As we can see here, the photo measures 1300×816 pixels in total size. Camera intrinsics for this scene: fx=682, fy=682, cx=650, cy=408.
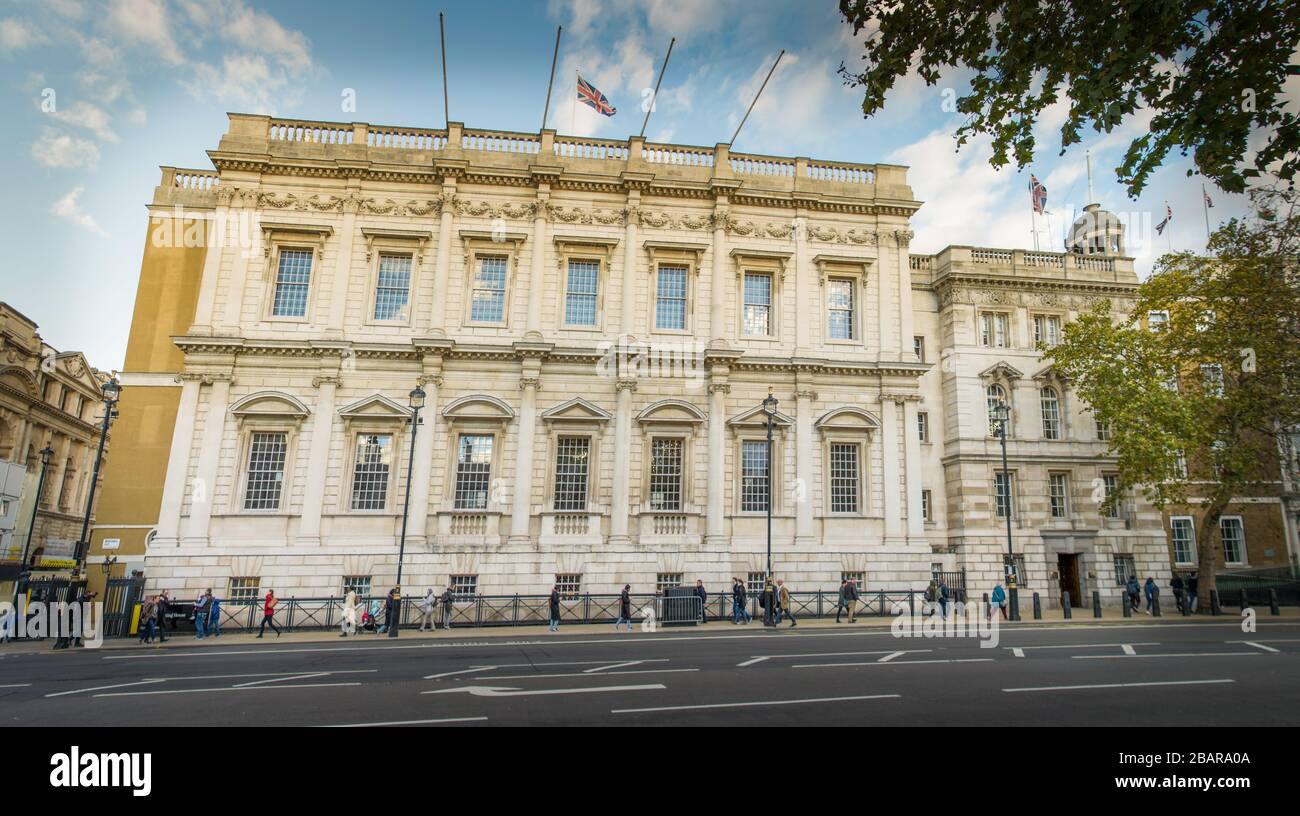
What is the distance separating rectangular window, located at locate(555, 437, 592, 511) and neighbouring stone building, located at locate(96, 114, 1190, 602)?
11 cm

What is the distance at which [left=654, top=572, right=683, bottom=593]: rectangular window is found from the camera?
84.7 ft

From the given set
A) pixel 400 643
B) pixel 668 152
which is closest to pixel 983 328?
pixel 668 152

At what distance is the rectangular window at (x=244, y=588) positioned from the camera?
79.4 ft

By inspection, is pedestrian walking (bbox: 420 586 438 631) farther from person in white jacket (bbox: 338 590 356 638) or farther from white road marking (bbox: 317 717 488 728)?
white road marking (bbox: 317 717 488 728)

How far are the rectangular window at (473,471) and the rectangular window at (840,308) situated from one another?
15406 mm

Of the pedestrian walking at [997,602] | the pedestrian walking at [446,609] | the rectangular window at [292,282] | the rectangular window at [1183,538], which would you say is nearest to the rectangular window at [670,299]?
the pedestrian walking at [446,609]

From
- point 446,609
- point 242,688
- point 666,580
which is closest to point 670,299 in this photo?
point 666,580

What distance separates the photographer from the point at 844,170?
101 ft

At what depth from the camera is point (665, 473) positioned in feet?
89.8

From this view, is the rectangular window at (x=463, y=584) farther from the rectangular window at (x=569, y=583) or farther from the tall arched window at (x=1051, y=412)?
the tall arched window at (x=1051, y=412)

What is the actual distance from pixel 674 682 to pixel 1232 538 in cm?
3890

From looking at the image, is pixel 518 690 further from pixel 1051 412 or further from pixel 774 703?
pixel 1051 412

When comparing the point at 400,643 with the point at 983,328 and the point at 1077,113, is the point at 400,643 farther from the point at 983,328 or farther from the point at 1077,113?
the point at 983,328

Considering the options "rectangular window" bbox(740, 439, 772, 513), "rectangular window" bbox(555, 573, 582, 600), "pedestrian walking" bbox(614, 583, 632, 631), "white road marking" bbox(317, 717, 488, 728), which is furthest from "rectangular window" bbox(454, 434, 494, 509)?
"white road marking" bbox(317, 717, 488, 728)
